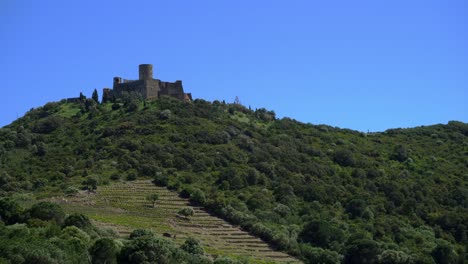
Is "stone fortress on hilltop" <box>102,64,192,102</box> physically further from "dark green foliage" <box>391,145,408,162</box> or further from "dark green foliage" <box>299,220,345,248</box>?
"dark green foliage" <box>299,220,345,248</box>

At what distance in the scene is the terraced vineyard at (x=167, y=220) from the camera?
5581 cm

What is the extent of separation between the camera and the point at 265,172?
250 feet

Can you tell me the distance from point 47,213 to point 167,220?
12.1 m

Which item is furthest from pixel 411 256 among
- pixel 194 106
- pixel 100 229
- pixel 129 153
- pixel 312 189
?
pixel 194 106

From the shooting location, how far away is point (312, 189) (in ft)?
242

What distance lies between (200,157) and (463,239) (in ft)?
75.0

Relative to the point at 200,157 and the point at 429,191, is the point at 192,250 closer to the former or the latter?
the point at 200,157

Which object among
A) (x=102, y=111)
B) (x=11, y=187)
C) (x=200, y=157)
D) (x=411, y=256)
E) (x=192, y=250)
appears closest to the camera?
(x=192, y=250)

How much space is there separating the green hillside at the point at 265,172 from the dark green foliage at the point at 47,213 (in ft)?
21.1

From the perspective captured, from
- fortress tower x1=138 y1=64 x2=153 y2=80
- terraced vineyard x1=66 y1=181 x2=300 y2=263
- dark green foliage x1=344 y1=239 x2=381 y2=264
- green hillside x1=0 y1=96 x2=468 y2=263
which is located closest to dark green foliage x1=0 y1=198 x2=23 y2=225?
terraced vineyard x1=66 y1=181 x2=300 y2=263

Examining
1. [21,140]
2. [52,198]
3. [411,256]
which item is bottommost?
[411,256]

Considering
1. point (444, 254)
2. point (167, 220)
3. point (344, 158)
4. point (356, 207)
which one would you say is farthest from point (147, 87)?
point (444, 254)

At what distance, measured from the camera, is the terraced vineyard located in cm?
5581

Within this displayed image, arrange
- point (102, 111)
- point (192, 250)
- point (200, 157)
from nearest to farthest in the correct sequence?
point (192, 250)
point (200, 157)
point (102, 111)
